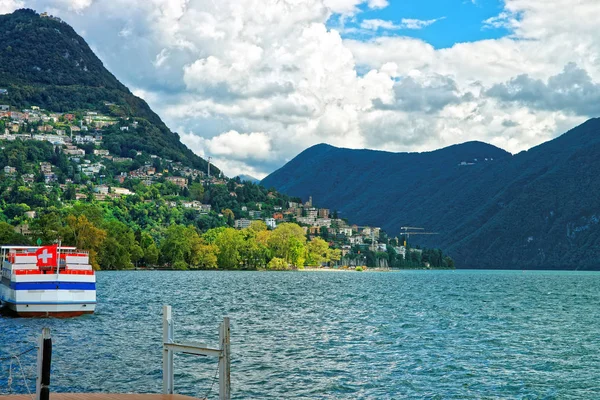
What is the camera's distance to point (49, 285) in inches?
2211

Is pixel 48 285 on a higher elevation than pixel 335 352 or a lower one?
higher

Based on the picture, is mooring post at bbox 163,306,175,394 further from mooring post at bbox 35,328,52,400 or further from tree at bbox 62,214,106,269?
tree at bbox 62,214,106,269

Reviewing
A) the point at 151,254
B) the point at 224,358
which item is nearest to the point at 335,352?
the point at 224,358

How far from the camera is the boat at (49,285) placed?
5569 centimetres

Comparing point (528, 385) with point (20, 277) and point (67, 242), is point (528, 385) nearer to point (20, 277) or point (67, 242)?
point (20, 277)

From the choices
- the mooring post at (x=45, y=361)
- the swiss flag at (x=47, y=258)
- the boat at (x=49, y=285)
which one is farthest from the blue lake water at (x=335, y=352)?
the mooring post at (x=45, y=361)

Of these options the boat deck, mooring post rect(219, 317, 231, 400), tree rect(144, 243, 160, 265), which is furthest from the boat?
tree rect(144, 243, 160, 265)

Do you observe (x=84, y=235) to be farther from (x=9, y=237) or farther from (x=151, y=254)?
(x=151, y=254)

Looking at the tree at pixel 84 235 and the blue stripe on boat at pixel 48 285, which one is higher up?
the tree at pixel 84 235

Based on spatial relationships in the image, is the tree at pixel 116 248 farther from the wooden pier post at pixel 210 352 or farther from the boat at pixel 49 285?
the wooden pier post at pixel 210 352

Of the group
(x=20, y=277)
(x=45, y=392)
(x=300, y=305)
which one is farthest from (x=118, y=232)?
(x=45, y=392)

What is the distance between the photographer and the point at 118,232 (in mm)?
184875

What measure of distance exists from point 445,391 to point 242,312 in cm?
3812

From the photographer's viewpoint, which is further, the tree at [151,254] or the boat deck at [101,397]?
the tree at [151,254]
